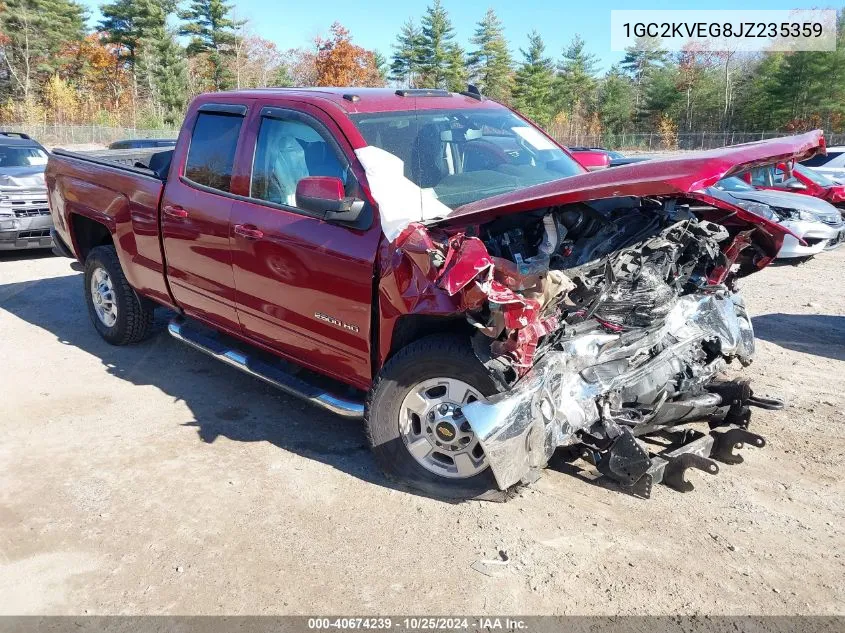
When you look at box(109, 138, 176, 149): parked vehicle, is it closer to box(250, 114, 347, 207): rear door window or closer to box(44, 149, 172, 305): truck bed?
box(44, 149, 172, 305): truck bed

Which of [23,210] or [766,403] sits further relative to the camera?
[23,210]

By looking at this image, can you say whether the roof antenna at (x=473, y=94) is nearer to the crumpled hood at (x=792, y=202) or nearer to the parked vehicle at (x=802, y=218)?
the parked vehicle at (x=802, y=218)

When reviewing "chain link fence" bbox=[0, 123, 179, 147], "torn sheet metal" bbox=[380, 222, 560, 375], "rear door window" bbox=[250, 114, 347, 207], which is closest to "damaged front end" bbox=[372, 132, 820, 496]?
"torn sheet metal" bbox=[380, 222, 560, 375]

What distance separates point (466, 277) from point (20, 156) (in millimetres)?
10804

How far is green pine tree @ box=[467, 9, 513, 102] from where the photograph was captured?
6134 cm

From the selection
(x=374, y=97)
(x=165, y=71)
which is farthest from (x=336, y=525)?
(x=165, y=71)

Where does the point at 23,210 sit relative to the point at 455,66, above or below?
below

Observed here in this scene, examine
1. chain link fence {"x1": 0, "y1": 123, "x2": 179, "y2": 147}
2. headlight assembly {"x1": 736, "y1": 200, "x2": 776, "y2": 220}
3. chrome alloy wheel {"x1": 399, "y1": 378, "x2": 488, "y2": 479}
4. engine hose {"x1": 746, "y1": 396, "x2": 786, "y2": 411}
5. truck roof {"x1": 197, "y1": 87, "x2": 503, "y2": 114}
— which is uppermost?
chain link fence {"x1": 0, "y1": 123, "x2": 179, "y2": 147}

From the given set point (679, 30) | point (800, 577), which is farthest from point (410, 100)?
point (679, 30)

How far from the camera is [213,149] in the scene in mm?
4652

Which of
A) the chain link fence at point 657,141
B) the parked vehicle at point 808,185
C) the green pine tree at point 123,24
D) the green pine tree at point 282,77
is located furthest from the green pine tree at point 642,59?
the parked vehicle at point 808,185

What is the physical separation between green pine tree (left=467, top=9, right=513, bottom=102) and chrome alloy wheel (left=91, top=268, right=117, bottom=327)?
5878 centimetres

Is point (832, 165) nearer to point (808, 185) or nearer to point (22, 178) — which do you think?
point (808, 185)

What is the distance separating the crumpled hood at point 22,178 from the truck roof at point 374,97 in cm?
664
